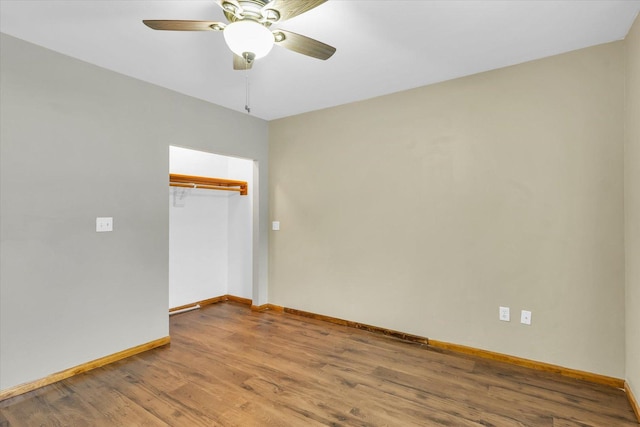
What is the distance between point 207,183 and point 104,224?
1.52 m

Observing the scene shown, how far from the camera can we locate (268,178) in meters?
4.38

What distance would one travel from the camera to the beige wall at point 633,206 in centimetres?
209

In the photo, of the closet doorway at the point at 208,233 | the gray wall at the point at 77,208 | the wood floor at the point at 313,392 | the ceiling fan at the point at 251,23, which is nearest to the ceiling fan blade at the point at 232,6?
the ceiling fan at the point at 251,23

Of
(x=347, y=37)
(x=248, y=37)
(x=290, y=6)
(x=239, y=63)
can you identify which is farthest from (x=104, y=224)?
(x=347, y=37)

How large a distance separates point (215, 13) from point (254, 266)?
9.72 feet

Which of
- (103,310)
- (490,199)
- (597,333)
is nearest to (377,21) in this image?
(490,199)

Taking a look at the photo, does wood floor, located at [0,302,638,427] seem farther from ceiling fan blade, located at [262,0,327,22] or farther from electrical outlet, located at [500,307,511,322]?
ceiling fan blade, located at [262,0,327,22]

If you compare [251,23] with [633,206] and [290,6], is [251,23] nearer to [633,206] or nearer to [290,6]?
[290,6]

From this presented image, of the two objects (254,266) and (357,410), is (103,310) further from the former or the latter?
(357,410)

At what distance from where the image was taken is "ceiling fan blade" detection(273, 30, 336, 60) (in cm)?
180

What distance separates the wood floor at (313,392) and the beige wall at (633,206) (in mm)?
358

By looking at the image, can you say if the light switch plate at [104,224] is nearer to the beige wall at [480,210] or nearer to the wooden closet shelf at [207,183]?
the wooden closet shelf at [207,183]

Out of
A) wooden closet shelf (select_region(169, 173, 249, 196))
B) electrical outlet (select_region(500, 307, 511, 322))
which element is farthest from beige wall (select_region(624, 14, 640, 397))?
wooden closet shelf (select_region(169, 173, 249, 196))

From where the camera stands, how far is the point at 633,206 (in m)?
2.17
